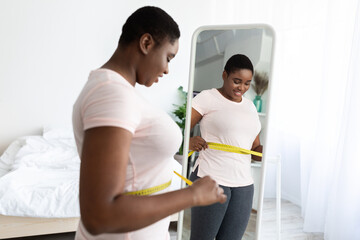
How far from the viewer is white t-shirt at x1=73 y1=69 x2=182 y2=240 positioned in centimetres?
60

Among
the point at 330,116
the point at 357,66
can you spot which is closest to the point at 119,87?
the point at 357,66

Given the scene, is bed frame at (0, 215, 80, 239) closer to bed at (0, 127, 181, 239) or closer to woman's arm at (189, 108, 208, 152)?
Answer: bed at (0, 127, 181, 239)

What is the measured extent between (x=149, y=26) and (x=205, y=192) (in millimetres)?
391

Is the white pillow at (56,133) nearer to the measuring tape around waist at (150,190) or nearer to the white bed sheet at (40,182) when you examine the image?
the white bed sheet at (40,182)

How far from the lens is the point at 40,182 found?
7.73 ft

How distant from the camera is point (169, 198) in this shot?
2.12ft

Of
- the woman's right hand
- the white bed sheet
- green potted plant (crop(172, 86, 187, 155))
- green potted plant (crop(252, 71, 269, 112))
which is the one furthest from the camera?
green potted plant (crop(172, 86, 187, 155))

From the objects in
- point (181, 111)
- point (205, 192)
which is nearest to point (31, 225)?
point (205, 192)

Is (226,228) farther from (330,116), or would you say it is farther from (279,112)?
(279,112)

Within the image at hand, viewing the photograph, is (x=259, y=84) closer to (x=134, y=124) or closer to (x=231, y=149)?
(x=231, y=149)

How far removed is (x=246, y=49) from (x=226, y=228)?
0.75 meters

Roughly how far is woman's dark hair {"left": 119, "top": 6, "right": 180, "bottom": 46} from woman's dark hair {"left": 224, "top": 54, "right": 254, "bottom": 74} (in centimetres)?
61

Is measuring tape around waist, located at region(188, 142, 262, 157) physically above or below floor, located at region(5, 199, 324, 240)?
above

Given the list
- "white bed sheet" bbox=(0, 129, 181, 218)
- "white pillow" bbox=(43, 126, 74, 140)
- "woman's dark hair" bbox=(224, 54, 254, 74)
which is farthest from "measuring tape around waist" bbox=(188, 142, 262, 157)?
"white pillow" bbox=(43, 126, 74, 140)
